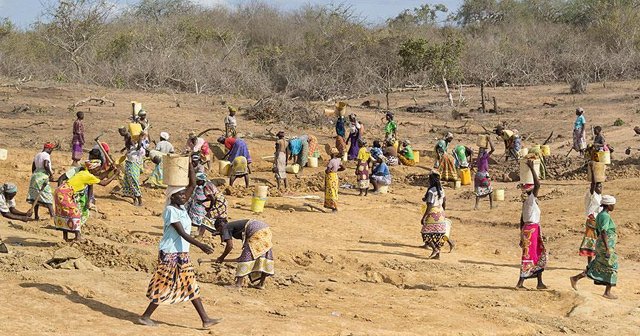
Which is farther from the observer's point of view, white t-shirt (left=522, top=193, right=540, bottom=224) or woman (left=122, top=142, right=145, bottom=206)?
woman (left=122, top=142, right=145, bottom=206)

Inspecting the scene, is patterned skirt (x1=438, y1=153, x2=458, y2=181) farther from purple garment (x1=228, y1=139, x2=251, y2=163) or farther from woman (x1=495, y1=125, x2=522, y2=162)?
purple garment (x1=228, y1=139, x2=251, y2=163)

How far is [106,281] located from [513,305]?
440cm

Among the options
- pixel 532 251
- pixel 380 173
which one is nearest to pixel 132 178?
pixel 380 173

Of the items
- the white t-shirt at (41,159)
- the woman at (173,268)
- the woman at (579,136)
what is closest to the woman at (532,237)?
the woman at (173,268)

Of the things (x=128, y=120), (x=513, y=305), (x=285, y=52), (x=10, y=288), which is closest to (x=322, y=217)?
(x=513, y=305)

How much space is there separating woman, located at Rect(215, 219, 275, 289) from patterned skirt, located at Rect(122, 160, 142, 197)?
18.6ft

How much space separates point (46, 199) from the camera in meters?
13.2

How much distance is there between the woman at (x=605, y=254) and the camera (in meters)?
11.0

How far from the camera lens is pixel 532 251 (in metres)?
11.2

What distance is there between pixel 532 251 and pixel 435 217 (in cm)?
227

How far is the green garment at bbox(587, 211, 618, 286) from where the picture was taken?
11008 millimetres

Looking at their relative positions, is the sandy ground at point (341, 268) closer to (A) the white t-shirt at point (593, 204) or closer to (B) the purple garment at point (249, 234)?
(B) the purple garment at point (249, 234)

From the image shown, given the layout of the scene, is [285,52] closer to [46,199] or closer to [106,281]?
[46,199]

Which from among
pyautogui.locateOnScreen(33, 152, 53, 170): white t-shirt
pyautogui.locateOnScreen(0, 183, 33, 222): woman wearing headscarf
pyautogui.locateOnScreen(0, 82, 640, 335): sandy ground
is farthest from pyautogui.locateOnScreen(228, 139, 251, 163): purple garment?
pyautogui.locateOnScreen(0, 183, 33, 222): woman wearing headscarf
